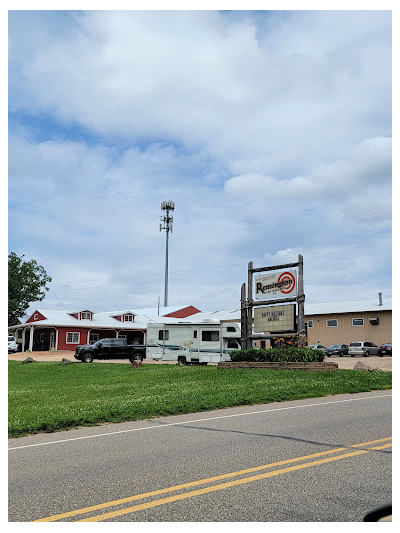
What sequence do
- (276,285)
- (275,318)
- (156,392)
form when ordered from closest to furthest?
(156,392) → (275,318) → (276,285)

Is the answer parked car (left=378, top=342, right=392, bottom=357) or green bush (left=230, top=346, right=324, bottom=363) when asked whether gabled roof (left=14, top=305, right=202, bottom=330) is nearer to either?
parked car (left=378, top=342, right=392, bottom=357)

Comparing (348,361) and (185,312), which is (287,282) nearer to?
(348,361)

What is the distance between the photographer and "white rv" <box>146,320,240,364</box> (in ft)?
111

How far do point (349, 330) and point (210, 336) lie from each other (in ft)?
81.6

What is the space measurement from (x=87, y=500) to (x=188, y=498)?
43.8 inches

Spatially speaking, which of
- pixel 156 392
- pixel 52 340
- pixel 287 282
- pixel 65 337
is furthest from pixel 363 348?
pixel 156 392

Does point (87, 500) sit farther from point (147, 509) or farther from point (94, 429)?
point (94, 429)

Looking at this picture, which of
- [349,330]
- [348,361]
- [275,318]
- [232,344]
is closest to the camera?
[275,318]

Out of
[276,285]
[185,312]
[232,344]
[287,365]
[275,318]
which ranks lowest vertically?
[287,365]

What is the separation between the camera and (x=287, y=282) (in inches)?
1067

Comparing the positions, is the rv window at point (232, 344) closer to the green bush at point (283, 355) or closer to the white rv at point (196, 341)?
the white rv at point (196, 341)

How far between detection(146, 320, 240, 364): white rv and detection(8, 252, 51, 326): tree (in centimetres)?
4826

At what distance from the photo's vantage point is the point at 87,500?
591 centimetres

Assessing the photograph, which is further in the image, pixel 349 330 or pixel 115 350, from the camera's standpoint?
pixel 349 330
